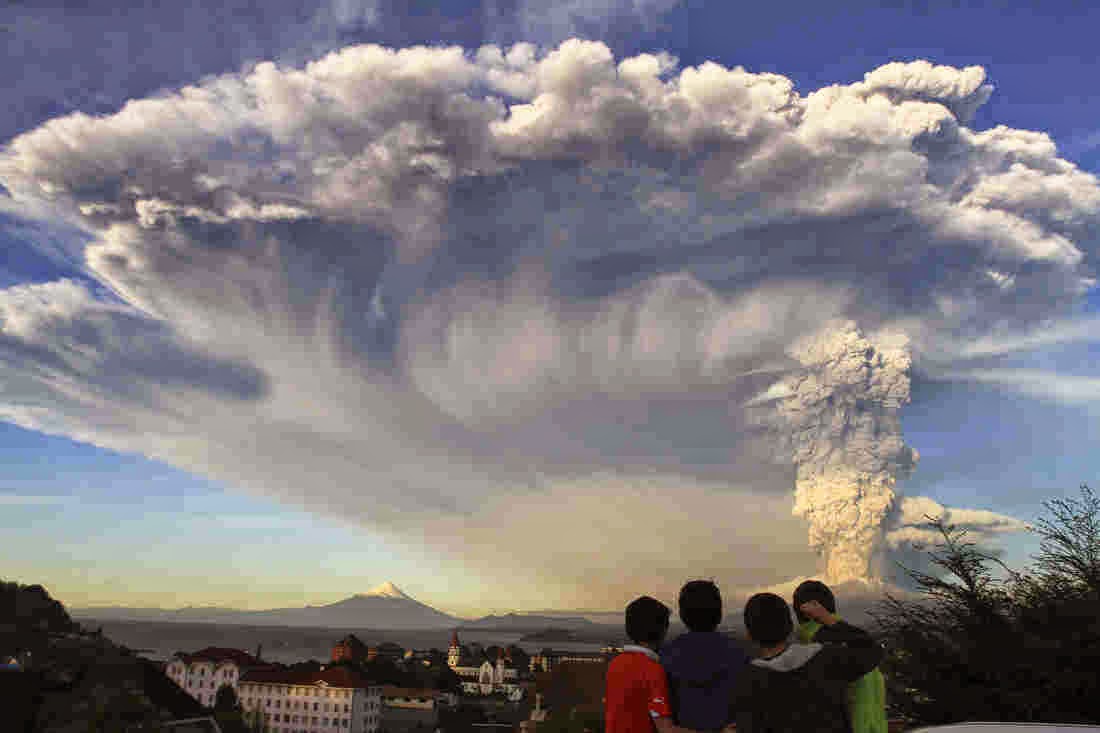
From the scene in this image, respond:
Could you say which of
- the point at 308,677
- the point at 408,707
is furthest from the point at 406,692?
the point at 308,677

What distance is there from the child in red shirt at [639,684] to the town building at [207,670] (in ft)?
442

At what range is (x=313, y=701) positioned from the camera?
107 meters

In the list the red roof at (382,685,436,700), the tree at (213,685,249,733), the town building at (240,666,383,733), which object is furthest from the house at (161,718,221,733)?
the red roof at (382,685,436,700)

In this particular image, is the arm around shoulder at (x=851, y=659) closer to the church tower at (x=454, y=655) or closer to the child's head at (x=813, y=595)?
the child's head at (x=813, y=595)

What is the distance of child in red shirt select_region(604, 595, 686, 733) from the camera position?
309 cm

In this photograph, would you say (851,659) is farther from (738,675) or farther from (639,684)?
(639,684)

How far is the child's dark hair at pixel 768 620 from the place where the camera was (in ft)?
10.3

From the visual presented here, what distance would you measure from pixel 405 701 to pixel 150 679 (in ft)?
362

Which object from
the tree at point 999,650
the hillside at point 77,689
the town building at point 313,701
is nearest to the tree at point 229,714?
the town building at point 313,701

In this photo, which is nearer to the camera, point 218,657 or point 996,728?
point 996,728

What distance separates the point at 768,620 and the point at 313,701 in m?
120

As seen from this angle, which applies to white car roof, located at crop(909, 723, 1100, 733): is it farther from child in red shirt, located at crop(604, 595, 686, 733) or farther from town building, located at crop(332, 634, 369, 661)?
town building, located at crop(332, 634, 369, 661)

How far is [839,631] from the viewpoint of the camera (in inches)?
133

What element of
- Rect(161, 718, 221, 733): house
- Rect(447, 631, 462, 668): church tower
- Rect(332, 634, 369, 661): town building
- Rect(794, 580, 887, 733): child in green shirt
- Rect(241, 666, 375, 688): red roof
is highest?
Rect(794, 580, 887, 733): child in green shirt
